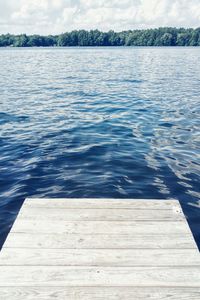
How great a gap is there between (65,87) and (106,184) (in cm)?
1832

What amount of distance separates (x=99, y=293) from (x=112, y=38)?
167 m

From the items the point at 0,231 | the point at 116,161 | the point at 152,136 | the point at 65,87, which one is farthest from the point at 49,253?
the point at 65,87

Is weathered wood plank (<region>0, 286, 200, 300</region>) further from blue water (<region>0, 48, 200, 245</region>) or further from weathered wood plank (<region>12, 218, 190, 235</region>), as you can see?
blue water (<region>0, 48, 200, 245</region>)

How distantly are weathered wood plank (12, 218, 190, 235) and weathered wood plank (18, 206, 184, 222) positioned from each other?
12cm

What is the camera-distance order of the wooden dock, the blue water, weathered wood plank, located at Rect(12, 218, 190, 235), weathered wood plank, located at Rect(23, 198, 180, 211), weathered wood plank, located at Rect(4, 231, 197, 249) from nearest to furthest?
the wooden dock → weathered wood plank, located at Rect(4, 231, 197, 249) → weathered wood plank, located at Rect(12, 218, 190, 235) → weathered wood plank, located at Rect(23, 198, 180, 211) → the blue water

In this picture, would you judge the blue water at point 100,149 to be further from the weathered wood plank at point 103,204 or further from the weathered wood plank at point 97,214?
the weathered wood plank at point 97,214

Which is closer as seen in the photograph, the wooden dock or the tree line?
the wooden dock

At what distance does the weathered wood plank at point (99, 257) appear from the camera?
4262mm

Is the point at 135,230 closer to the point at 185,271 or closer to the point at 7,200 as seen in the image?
the point at 185,271

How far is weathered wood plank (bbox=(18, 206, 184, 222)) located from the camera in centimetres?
539

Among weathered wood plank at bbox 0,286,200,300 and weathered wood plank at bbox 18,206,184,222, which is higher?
weathered wood plank at bbox 0,286,200,300

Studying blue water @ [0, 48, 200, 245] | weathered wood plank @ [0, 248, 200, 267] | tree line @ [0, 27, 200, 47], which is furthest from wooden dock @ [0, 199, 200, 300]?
tree line @ [0, 27, 200, 47]

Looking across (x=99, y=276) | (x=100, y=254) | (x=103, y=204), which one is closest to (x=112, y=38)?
(x=103, y=204)

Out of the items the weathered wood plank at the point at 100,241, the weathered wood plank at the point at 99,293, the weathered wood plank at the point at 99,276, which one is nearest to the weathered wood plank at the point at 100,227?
the weathered wood plank at the point at 100,241
